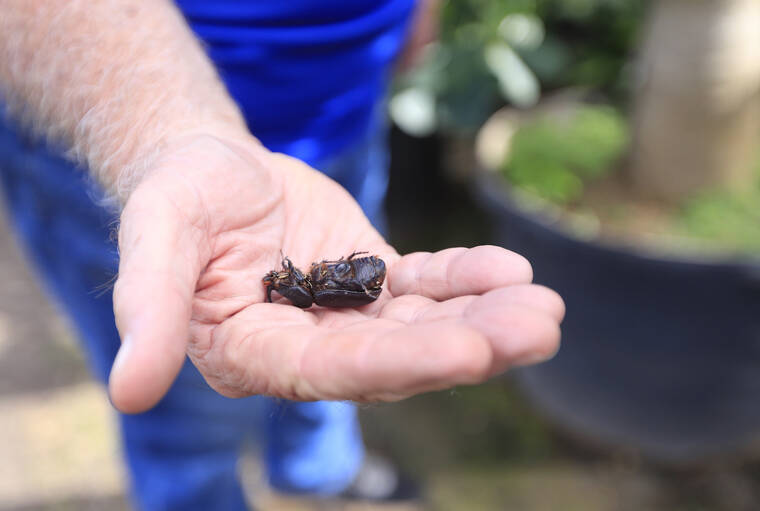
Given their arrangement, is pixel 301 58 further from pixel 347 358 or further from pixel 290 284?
pixel 347 358

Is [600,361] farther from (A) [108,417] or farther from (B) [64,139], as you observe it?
(A) [108,417]

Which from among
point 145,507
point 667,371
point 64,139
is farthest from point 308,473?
point 64,139

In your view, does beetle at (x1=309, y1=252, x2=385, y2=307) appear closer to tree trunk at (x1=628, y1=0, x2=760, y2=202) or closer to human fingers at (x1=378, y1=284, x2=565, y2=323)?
human fingers at (x1=378, y1=284, x2=565, y2=323)

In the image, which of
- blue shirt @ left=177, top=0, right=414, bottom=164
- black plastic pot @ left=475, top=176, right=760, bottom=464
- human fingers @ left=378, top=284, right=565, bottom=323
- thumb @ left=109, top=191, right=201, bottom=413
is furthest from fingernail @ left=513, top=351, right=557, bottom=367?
black plastic pot @ left=475, top=176, right=760, bottom=464

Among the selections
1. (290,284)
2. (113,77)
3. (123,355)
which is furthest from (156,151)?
(123,355)

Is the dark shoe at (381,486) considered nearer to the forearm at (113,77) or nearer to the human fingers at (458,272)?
the human fingers at (458,272)

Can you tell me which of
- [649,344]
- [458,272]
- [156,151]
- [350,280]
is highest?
[156,151]
